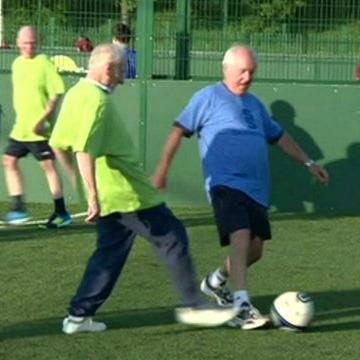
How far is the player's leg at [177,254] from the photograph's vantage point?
25.2ft

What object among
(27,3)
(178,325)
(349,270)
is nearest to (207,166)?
(178,325)

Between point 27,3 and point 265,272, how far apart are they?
5.49m

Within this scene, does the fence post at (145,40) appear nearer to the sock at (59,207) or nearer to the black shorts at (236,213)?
the sock at (59,207)

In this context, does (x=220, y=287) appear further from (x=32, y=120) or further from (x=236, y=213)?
(x=32, y=120)

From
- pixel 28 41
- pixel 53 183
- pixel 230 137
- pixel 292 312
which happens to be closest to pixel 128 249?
pixel 230 137

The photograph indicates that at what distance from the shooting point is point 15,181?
40.3ft

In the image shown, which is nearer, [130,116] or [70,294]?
[70,294]

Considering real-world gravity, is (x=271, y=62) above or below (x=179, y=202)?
Result: above

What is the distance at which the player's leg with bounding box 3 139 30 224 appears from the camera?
40.3 feet

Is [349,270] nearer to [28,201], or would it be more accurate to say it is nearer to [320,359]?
[320,359]

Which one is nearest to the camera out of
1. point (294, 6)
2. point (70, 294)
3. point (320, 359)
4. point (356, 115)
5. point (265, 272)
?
point (320, 359)

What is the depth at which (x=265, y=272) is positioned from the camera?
998cm

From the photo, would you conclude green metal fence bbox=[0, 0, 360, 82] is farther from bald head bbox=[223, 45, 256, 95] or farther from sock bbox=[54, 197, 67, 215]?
bald head bbox=[223, 45, 256, 95]

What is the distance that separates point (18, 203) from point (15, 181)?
207mm
